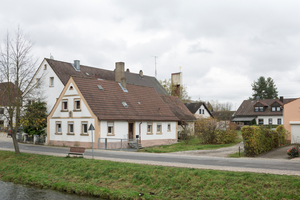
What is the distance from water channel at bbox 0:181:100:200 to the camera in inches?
544

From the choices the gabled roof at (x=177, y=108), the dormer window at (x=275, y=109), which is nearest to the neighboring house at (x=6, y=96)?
the gabled roof at (x=177, y=108)

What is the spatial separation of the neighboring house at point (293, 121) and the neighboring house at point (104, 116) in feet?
44.2

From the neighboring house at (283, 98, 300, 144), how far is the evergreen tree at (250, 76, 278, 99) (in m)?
65.6

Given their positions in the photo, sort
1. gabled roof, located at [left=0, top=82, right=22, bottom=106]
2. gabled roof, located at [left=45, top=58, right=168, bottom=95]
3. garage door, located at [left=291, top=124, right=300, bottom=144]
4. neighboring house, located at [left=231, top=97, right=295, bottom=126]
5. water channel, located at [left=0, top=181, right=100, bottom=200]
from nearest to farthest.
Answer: water channel, located at [left=0, top=181, right=100, bottom=200], gabled roof, located at [left=0, top=82, right=22, bottom=106], garage door, located at [left=291, top=124, right=300, bottom=144], gabled roof, located at [left=45, top=58, right=168, bottom=95], neighboring house, located at [left=231, top=97, right=295, bottom=126]

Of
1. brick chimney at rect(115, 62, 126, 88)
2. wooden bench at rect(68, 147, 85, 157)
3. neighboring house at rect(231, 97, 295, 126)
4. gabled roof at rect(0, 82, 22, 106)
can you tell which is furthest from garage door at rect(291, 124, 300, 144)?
neighboring house at rect(231, 97, 295, 126)

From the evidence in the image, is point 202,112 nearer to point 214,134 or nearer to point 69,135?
point 214,134

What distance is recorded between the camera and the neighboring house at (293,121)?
1233 inches

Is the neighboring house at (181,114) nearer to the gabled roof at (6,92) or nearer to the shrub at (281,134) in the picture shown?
the shrub at (281,134)

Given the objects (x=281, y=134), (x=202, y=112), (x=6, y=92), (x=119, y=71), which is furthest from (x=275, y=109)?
(x=6, y=92)

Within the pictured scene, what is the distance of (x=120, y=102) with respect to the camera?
35.7m

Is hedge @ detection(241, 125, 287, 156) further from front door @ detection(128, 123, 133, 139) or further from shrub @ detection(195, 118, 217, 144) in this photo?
front door @ detection(128, 123, 133, 139)

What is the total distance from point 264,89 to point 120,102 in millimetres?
71456

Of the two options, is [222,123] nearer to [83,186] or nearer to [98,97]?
[98,97]

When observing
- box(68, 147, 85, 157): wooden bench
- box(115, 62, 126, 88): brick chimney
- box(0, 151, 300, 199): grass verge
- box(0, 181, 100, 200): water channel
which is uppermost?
box(115, 62, 126, 88): brick chimney
